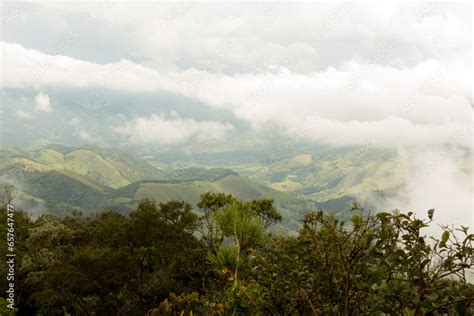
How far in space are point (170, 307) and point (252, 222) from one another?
1178cm

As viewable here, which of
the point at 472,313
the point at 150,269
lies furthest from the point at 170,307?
the point at 150,269

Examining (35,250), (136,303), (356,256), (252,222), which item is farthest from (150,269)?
(356,256)

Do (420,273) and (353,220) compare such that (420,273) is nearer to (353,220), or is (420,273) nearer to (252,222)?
(353,220)

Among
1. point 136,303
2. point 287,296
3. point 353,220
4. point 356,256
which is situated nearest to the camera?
point 356,256

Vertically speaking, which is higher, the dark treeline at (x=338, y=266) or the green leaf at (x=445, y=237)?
the green leaf at (x=445, y=237)

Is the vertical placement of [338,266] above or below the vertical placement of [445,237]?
below

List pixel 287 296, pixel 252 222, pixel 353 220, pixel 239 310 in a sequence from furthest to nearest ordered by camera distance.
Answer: pixel 252 222, pixel 239 310, pixel 287 296, pixel 353 220

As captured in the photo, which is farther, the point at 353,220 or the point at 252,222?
the point at 252,222

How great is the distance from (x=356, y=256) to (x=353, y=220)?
1.75 feet

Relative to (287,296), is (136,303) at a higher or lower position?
lower

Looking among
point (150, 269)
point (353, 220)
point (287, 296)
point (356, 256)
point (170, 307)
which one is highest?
point (353, 220)

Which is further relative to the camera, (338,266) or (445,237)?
(338,266)

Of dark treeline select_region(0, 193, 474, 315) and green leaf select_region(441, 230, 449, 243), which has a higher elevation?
green leaf select_region(441, 230, 449, 243)

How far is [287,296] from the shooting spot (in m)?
6.05
